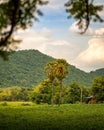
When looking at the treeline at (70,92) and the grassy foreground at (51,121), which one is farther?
the treeline at (70,92)

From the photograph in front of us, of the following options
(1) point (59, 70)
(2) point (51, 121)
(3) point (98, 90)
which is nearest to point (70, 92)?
(3) point (98, 90)

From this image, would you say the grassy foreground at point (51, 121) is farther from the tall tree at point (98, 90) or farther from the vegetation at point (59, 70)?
the tall tree at point (98, 90)

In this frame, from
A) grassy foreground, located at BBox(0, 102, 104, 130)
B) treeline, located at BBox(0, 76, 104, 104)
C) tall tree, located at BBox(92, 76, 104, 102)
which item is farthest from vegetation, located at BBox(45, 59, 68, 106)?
grassy foreground, located at BBox(0, 102, 104, 130)

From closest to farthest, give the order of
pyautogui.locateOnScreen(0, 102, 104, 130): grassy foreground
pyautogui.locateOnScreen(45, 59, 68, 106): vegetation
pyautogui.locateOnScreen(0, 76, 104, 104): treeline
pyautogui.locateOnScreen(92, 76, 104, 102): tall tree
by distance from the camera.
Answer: pyautogui.locateOnScreen(0, 102, 104, 130): grassy foreground
pyautogui.locateOnScreen(45, 59, 68, 106): vegetation
pyautogui.locateOnScreen(92, 76, 104, 102): tall tree
pyautogui.locateOnScreen(0, 76, 104, 104): treeline

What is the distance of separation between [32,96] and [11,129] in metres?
97.5

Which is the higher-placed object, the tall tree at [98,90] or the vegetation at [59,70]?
the vegetation at [59,70]

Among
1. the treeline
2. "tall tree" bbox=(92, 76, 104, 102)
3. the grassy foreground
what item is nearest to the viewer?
the grassy foreground

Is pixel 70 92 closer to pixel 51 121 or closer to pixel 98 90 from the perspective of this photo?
pixel 98 90

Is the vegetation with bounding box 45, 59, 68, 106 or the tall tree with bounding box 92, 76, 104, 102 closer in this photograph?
the vegetation with bounding box 45, 59, 68, 106

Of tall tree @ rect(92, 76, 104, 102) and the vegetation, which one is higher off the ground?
the vegetation

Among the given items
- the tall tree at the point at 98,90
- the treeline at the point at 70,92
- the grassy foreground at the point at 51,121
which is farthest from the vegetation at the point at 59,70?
the grassy foreground at the point at 51,121

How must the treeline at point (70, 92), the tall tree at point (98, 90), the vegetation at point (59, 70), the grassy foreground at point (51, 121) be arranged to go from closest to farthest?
the grassy foreground at point (51, 121) → the vegetation at point (59, 70) → the tall tree at point (98, 90) → the treeline at point (70, 92)

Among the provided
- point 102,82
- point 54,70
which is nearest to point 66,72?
point 54,70

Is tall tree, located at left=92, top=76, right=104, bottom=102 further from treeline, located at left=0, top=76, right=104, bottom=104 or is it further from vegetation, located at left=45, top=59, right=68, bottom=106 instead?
vegetation, located at left=45, top=59, right=68, bottom=106
